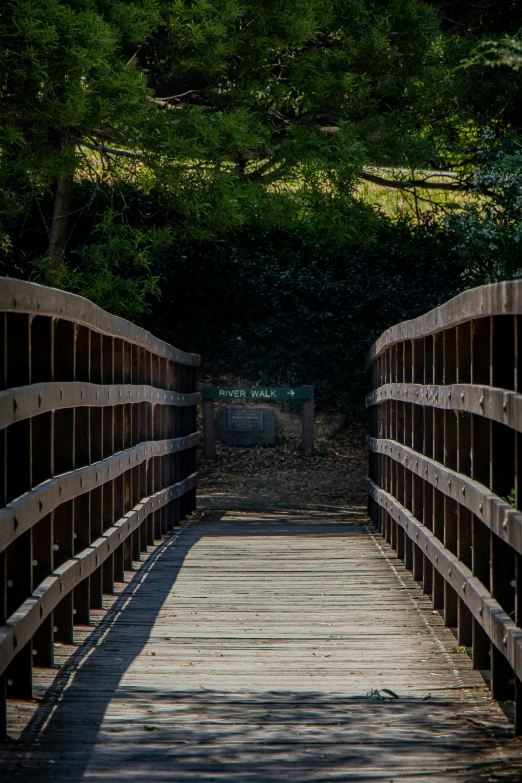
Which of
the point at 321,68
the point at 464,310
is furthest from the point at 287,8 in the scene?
the point at 464,310

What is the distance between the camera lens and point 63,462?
4.38 metres

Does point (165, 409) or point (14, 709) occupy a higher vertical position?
point (165, 409)

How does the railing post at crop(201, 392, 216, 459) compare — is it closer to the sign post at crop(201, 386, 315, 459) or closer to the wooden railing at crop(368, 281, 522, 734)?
the sign post at crop(201, 386, 315, 459)

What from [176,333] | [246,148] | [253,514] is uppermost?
[246,148]

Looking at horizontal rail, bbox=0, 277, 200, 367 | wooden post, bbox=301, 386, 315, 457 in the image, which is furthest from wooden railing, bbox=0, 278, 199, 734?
wooden post, bbox=301, 386, 315, 457

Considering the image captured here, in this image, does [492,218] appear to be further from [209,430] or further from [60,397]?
[60,397]

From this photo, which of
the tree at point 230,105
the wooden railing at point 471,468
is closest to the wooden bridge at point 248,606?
the wooden railing at point 471,468

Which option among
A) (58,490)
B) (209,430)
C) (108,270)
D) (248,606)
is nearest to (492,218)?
(209,430)

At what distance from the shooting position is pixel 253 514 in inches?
439

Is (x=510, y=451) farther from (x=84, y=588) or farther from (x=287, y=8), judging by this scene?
(x=287, y=8)

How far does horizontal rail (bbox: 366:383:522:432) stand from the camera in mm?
2947

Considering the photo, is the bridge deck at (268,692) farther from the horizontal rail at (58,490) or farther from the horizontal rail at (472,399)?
the horizontal rail at (472,399)

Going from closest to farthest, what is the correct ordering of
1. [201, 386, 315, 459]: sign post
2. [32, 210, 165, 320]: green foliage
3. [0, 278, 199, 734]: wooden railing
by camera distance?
[0, 278, 199, 734]: wooden railing
[32, 210, 165, 320]: green foliage
[201, 386, 315, 459]: sign post

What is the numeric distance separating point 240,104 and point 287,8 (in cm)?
117
